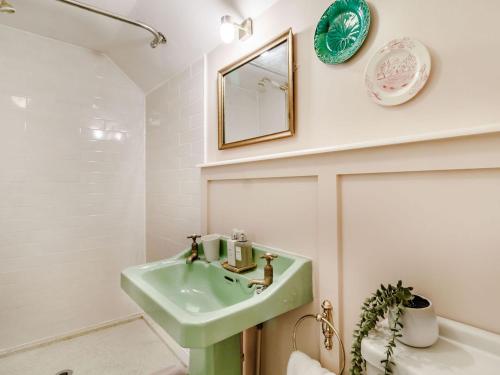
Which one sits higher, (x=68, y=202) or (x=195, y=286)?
(x=68, y=202)

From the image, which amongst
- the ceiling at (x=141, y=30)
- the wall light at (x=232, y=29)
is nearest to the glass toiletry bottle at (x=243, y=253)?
the wall light at (x=232, y=29)

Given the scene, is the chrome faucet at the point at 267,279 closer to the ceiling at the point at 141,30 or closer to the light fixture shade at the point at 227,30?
the light fixture shade at the point at 227,30

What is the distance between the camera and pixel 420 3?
31.8 inches

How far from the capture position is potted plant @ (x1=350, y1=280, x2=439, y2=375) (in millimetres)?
663

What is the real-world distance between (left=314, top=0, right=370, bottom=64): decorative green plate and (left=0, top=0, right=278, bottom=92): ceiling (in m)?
0.39

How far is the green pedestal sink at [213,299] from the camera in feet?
2.53

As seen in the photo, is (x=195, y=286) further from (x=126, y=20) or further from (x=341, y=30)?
(x=126, y=20)

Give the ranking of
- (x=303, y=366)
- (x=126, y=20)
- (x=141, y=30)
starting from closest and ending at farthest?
(x=303, y=366), (x=126, y=20), (x=141, y=30)

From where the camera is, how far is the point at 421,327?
66 cm

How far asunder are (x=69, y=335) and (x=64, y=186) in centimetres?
113

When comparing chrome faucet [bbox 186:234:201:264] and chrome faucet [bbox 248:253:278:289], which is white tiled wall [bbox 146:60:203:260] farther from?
chrome faucet [bbox 248:253:278:289]

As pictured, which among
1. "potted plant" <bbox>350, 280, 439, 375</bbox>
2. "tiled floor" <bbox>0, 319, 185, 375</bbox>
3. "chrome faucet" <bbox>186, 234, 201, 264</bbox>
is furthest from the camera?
"tiled floor" <bbox>0, 319, 185, 375</bbox>

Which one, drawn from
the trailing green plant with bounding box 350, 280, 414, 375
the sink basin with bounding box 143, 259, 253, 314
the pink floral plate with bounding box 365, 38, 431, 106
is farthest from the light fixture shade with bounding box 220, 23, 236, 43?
the trailing green plant with bounding box 350, 280, 414, 375

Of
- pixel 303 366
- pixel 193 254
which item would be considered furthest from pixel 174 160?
pixel 303 366
